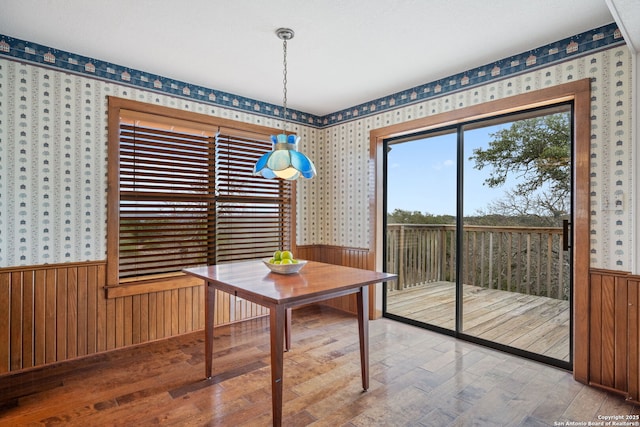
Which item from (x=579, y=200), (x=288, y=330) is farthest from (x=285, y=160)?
(x=579, y=200)

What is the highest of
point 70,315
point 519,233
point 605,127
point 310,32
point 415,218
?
point 310,32

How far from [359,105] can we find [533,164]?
2106 millimetres

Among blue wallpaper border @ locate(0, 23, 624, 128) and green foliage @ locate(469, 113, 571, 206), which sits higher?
blue wallpaper border @ locate(0, 23, 624, 128)

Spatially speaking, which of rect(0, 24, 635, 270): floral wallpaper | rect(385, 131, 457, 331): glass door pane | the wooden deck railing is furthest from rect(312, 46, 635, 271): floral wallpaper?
rect(385, 131, 457, 331): glass door pane

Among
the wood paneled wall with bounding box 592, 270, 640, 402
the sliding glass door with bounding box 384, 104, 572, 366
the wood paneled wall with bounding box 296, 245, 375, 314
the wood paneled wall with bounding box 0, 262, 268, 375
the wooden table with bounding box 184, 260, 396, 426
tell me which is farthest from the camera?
the wood paneled wall with bounding box 296, 245, 375, 314

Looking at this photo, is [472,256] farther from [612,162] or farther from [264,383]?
[264,383]

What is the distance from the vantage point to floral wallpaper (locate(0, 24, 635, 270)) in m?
2.44

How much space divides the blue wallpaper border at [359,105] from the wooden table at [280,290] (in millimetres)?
1965

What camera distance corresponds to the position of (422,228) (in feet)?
13.3

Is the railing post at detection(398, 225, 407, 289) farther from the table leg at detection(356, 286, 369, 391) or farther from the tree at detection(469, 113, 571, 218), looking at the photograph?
the table leg at detection(356, 286, 369, 391)

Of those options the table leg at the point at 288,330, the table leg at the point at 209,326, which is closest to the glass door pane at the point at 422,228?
the table leg at the point at 288,330

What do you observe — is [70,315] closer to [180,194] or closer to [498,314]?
[180,194]

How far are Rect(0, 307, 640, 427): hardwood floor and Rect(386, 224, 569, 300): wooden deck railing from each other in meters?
0.73

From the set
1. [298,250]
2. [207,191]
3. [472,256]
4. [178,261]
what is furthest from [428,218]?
[178,261]
